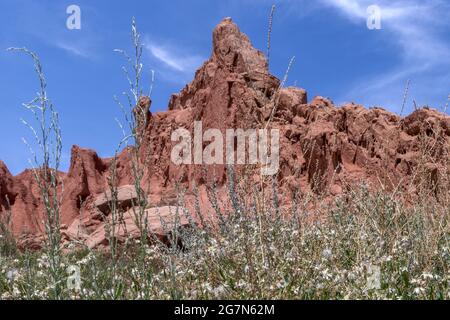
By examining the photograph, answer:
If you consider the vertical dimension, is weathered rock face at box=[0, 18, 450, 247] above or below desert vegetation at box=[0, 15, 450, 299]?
above

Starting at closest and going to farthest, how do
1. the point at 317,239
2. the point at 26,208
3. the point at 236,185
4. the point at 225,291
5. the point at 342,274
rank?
1. the point at 225,291
2. the point at 342,274
3. the point at 236,185
4. the point at 317,239
5. the point at 26,208

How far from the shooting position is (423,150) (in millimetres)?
5879

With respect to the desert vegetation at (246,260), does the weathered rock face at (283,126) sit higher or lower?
higher

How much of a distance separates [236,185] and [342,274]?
1541 millimetres

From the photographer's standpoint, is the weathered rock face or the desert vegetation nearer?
the desert vegetation

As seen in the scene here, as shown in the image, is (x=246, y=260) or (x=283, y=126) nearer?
(x=246, y=260)

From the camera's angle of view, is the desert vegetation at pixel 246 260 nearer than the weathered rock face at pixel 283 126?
Yes

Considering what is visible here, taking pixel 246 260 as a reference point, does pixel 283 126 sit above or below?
above

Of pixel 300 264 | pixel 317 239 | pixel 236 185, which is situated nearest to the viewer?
pixel 300 264

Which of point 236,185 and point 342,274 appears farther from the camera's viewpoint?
point 236,185

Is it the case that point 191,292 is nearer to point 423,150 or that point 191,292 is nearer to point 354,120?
point 423,150
